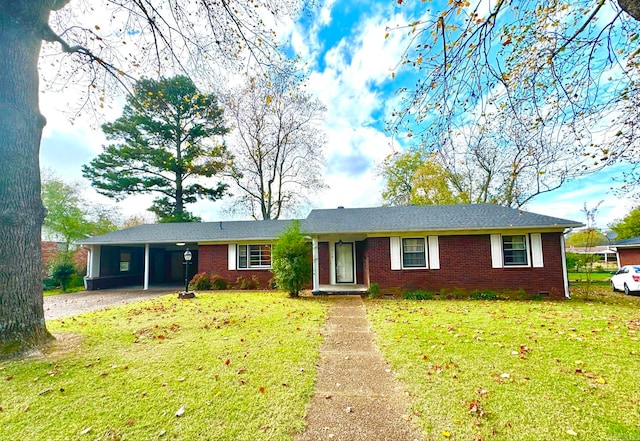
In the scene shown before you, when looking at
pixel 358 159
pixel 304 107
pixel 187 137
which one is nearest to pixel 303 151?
pixel 304 107

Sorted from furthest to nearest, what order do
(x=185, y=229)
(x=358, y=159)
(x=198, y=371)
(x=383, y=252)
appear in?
1. (x=358, y=159)
2. (x=185, y=229)
3. (x=383, y=252)
4. (x=198, y=371)

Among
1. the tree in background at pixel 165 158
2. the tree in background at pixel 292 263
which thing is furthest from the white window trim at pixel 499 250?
the tree in background at pixel 165 158

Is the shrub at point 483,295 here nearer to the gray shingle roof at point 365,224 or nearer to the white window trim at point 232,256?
the gray shingle roof at point 365,224

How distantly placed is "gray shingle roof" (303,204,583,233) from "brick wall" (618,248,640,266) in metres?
12.2

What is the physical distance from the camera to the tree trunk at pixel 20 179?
4789 mm

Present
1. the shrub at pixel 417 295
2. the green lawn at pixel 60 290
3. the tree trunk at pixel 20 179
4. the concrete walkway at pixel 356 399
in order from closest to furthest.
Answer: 1. the concrete walkway at pixel 356 399
2. the tree trunk at pixel 20 179
3. the shrub at pixel 417 295
4. the green lawn at pixel 60 290

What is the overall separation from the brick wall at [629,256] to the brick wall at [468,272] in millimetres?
12424

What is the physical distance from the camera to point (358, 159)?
2048cm

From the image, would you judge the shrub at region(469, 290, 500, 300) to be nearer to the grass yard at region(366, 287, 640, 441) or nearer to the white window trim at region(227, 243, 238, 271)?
the grass yard at region(366, 287, 640, 441)

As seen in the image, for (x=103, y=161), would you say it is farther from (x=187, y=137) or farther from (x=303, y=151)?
(x=303, y=151)

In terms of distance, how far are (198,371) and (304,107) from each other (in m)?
21.5

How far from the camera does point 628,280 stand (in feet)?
40.5

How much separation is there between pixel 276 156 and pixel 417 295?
59.4 feet

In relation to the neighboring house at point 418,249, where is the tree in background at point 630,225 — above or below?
above
